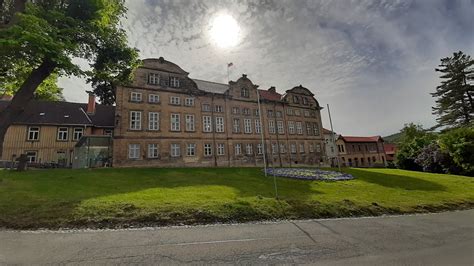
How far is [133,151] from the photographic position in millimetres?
28531

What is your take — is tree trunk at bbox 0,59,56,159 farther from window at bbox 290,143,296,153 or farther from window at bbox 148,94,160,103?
window at bbox 290,143,296,153

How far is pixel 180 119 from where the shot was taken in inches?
1291

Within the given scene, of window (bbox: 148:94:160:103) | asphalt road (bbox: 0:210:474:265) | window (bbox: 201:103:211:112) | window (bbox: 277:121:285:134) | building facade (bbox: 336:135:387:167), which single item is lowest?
asphalt road (bbox: 0:210:474:265)

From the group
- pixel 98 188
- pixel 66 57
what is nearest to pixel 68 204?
pixel 98 188

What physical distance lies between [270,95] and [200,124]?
18579mm

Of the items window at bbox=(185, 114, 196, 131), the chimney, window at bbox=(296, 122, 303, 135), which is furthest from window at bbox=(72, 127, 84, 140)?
window at bbox=(296, 122, 303, 135)

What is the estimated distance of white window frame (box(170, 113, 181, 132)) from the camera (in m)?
32.1

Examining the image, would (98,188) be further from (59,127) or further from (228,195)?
(59,127)

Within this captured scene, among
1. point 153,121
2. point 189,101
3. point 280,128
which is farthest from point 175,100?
point 280,128

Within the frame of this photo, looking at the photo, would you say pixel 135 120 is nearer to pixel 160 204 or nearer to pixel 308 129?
pixel 160 204

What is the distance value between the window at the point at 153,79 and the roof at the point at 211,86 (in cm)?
726

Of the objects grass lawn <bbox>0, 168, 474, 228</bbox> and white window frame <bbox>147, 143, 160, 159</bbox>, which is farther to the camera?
white window frame <bbox>147, 143, 160, 159</bbox>

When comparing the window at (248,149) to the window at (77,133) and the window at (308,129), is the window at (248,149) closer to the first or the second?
the window at (308,129)

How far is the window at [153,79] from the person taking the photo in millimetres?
31453
